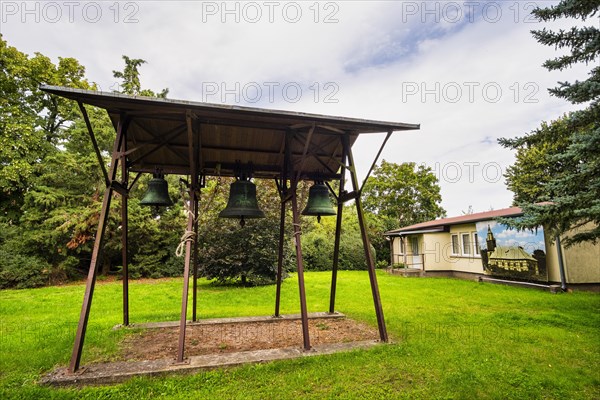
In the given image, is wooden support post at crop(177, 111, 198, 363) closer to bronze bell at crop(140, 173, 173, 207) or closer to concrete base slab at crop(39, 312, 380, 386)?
concrete base slab at crop(39, 312, 380, 386)

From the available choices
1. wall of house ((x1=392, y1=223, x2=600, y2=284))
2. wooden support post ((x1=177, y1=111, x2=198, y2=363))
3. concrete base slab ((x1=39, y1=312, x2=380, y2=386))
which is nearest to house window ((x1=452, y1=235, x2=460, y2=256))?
wall of house ((x1=392, y1=223, x2=600, y2=284))

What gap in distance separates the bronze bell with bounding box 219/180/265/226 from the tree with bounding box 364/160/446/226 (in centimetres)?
2577

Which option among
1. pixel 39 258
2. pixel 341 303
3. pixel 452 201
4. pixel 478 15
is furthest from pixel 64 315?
pixel 452 201

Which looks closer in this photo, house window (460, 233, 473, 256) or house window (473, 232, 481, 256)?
house window (473, 232, 481, 256)

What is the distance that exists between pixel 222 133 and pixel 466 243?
568 inches

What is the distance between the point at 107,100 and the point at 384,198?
28155mm

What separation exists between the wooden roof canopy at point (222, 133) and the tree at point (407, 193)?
24772 millimetres

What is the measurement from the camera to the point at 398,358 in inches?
153

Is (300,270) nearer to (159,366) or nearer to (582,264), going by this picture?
(159,366)

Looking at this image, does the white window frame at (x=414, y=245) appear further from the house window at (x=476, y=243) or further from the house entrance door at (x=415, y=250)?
the house window at (x=476, y=243)

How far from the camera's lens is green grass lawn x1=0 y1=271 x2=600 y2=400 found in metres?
3.10

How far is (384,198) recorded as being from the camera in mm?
29641

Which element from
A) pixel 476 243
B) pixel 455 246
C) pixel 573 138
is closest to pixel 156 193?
pixel 573 138

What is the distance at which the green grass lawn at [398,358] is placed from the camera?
3096 millimetres
